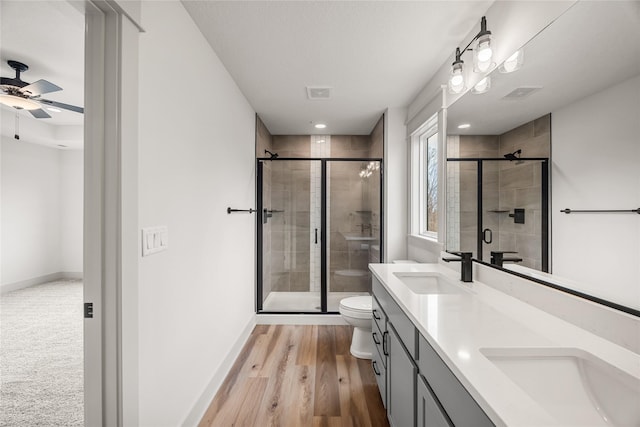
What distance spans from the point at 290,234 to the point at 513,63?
9.37 ft

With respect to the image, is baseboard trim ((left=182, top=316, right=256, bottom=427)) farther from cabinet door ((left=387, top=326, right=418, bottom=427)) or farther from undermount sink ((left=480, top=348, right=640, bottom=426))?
undermount sink ((left=480, top=348, right=640, bottom=426))

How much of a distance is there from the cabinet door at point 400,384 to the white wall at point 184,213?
114 centimetres

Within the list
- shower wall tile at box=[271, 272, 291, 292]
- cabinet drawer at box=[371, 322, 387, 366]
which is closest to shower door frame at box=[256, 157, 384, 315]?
→ shower wall tile at box=[271, 272, 291, 292]

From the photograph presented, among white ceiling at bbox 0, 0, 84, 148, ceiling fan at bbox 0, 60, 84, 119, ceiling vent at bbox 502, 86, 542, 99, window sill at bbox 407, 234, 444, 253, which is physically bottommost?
window sill at bbox 407, 234, 444, 253

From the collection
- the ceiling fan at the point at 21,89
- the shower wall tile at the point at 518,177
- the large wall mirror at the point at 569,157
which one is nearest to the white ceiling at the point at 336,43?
the large wall mirror at the point at 569,157

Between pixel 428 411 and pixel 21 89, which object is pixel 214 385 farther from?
pixel 21 89

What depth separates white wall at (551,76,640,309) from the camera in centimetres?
93

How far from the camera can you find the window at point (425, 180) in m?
2.66

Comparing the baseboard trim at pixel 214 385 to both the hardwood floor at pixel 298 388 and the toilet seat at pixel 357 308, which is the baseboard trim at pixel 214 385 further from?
the toilet seat at pixel 357 308

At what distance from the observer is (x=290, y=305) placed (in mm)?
3744

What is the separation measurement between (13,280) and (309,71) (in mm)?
5294

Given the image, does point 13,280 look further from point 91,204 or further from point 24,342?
point 91,204

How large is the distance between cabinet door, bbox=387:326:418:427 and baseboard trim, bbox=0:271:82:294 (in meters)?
5.53

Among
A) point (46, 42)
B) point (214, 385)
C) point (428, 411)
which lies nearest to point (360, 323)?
point (214, 385)
